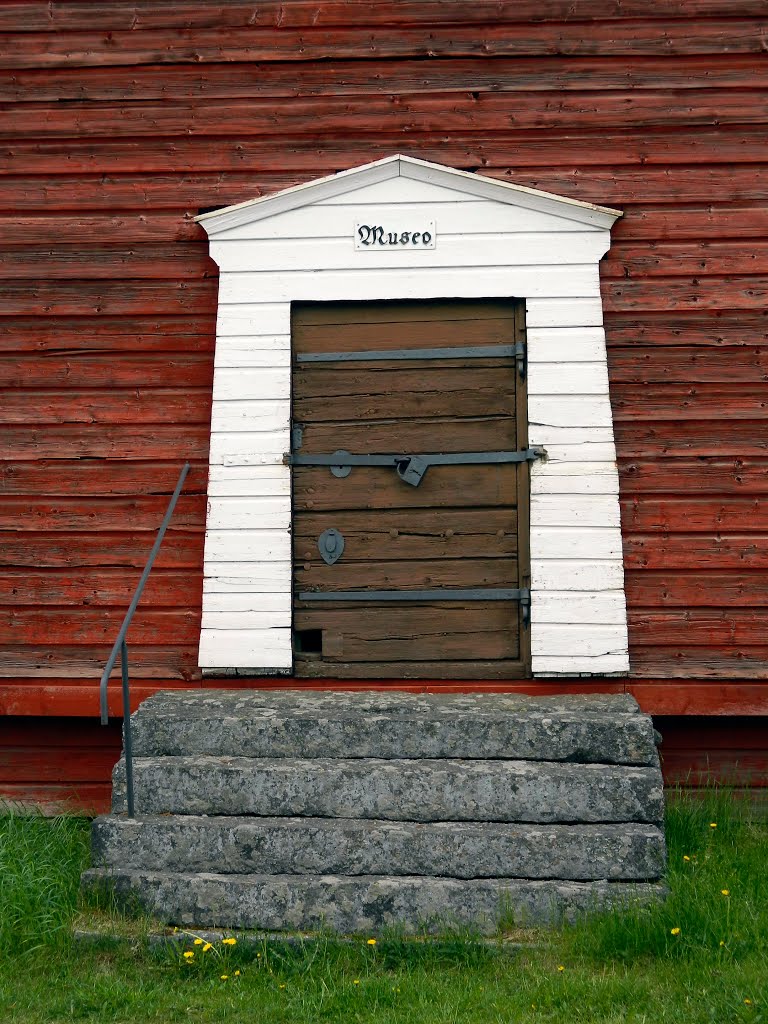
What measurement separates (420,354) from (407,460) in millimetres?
561

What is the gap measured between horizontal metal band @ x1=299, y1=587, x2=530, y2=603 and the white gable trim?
0.42 ft

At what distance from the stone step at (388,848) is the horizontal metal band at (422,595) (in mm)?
1414

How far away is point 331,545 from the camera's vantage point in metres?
5.77

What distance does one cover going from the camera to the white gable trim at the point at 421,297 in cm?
562

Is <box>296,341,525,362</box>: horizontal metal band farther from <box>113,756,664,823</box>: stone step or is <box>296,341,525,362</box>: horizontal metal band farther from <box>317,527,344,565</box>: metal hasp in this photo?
<box>113,756,664,823</box>: stone step

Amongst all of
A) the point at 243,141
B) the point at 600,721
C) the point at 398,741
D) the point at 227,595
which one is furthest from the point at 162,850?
the point at 243,141

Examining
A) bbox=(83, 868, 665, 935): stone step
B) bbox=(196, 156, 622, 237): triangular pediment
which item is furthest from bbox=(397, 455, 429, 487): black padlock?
bbox=(83, 868, 665, 935): stone step

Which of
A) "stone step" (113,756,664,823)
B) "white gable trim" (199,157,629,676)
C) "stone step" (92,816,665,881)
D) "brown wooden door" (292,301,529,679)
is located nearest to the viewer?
"stone step" (92,816,665,881)

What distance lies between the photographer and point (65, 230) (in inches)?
232

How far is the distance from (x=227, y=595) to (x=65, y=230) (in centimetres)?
216

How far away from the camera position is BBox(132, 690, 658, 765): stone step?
4.84 meters

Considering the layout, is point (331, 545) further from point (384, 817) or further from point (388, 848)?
point (388, 848)

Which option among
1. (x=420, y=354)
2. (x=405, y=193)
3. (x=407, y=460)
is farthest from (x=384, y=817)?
(x=405, y=193)

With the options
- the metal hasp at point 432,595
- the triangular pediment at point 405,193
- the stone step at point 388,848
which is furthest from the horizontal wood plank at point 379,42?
the stone step at point 388,848
